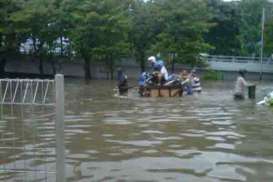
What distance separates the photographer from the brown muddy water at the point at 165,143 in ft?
29.3

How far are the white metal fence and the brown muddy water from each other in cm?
8

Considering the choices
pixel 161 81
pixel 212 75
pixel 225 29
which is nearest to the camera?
pixel 161 81

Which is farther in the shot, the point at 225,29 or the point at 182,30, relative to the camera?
the point at 225,29

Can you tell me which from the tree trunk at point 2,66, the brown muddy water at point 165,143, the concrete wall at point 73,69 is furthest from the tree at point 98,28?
the brown muddy water at point 165,143

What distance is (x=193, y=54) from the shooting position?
163 feet

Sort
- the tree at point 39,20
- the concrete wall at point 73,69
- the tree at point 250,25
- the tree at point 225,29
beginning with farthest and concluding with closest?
the tree at point 250,25, the tree at point 225,29, the concrete wall at point 73,69, the tree at point 39,20

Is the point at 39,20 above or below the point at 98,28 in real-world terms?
above

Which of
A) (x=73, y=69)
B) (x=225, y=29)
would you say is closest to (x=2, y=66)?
(x=73, y=69)

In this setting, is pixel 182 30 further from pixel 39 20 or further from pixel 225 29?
pixel 225 29

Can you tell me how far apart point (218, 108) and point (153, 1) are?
32.7m

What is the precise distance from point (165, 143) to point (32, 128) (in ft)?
13.9

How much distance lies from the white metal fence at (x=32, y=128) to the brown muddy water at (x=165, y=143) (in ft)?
0.26

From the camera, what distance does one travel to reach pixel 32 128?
824 centimetres

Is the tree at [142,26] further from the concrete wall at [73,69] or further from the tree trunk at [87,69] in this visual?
the tree trunk at [87,69]
